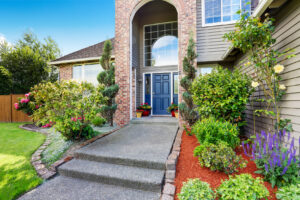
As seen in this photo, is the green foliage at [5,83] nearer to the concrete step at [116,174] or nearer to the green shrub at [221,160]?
the concrete step at [116,174]

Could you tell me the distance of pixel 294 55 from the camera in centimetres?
215

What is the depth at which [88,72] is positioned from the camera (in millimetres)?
8203

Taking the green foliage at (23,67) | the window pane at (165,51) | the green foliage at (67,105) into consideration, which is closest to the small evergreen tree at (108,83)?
the green foliage at (67,105)

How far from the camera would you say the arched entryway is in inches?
269

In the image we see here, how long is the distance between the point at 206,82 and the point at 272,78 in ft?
4.48

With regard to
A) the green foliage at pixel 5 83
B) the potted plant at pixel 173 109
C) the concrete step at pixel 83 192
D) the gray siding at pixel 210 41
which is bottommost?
the concrete step at pixel 83 192

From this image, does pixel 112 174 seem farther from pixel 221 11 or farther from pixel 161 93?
pixel 221 11

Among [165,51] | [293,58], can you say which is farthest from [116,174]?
[165,51]

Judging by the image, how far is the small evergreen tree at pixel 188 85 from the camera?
486cm

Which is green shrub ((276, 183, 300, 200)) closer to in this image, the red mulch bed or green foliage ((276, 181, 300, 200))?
green foliage ((276, 181, 300, 200))

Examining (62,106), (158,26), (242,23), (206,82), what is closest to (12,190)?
(62,106)

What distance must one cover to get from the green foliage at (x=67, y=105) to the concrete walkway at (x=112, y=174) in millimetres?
765

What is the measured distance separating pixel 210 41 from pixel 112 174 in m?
5.76

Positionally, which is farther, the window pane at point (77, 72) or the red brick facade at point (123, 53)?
the window pane at point (77, 72)
